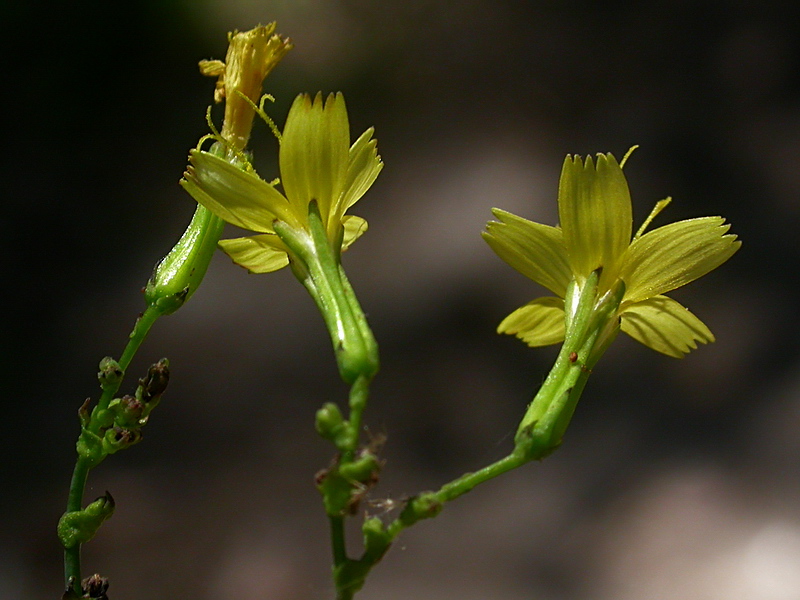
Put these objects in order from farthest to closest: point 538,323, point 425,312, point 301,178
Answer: point 425,312
point 538,323
point 301,178

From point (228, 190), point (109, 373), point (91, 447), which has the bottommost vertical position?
point (91, 447)

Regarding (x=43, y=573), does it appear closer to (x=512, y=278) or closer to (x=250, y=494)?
(x=250, y=494)

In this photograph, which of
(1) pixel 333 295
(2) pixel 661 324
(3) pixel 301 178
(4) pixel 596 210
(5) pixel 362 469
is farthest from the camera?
(2) pixel 661 324

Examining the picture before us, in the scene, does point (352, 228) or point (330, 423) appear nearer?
point (330, 423)

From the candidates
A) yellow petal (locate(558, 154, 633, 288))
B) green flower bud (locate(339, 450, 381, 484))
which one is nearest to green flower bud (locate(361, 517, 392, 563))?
green flower bud (locate(339, 450, 381, 484))

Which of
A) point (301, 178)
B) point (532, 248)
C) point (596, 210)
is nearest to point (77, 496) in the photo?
point (301, 178)

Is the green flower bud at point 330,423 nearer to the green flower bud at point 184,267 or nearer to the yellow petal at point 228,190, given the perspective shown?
the yellow petal at point 228,190

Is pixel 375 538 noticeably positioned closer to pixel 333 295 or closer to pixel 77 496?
pixel 333 295

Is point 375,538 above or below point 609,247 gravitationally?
below
